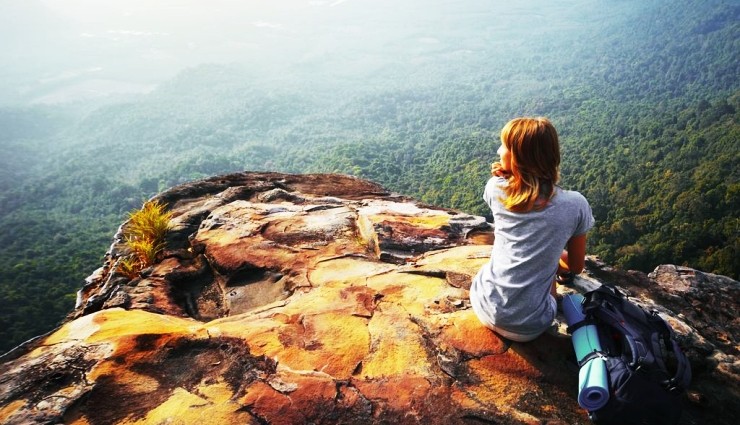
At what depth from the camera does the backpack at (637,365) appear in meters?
2.57

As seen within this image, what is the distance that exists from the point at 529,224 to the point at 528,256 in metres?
0.21

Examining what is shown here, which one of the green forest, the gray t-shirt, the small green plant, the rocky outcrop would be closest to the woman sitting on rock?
the gray t-shirt

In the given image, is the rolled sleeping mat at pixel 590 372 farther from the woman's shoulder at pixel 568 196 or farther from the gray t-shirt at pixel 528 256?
the woman's shoulder at pixel 568 196

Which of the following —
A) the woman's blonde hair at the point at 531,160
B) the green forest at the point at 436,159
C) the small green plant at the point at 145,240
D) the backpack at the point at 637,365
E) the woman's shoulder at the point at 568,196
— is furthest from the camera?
the green forest at the point at 436,159

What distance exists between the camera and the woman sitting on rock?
279 cm

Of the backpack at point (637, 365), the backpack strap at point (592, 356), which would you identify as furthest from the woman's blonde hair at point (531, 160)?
the backpack strap at point (592, 356)

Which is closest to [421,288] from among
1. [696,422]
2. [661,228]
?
[696,422]

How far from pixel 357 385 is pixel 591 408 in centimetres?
153

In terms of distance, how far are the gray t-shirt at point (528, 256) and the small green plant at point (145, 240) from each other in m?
4.62

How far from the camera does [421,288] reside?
173 inches

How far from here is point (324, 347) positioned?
3.63 meters

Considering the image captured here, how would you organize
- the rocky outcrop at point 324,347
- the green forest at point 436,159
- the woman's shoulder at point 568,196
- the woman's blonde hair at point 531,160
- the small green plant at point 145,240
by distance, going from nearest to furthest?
the woman's blonde hair at point 531,160, the woman's shoulder at point 568,196, the rocky outcrop at point 324,347, the small green plant at point 145,240, the green forest at point 436,159

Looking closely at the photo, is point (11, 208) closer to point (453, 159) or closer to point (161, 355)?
point (453, 159)

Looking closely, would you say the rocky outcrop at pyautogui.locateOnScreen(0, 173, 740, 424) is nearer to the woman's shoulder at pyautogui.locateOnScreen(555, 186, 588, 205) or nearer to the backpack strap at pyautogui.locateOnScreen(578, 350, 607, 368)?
the backpack strap at pyautogui.locateOnScreen(578, 350, 607, 368)
